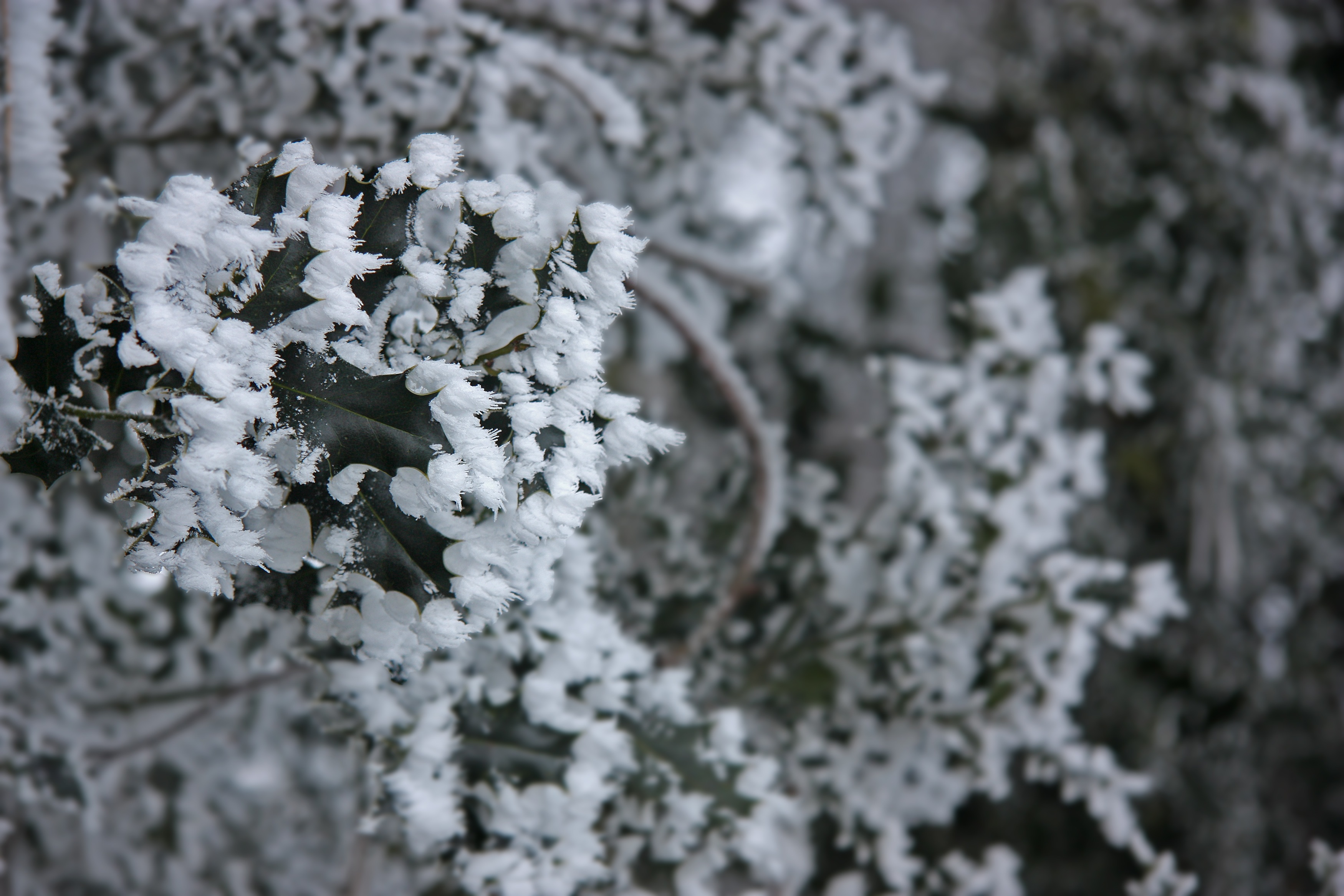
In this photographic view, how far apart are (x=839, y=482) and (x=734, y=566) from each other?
38cm

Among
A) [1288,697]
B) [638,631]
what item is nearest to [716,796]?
[638,631]

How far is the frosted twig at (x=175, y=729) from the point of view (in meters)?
0.83

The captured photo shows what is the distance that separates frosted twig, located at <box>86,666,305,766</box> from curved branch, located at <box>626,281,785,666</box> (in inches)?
18.6

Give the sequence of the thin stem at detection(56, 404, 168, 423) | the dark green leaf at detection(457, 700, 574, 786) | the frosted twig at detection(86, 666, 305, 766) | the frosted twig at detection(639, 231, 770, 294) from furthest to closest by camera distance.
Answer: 1. the frosted twig at detection(639, 231, 770, 294)
2. the frosted twig at detection(86, 666, 305, 766)
3. the dark green leaf at detection(457, 700, 574, 786)
4. the thin stem at detection(56, 404, 168, 423)

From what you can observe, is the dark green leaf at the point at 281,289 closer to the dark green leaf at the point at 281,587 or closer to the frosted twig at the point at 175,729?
the dark green leaf at the point at 281,587

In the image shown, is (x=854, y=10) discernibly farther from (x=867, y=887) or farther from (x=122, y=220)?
(x=867, y=887)

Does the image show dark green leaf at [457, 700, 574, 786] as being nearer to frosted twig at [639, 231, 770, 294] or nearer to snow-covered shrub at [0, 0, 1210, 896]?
snow-covered shrub at [0, 0, 1210, 896]

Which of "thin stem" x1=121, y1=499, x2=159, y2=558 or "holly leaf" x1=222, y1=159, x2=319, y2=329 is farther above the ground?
"holly leaf" x1=222, y1=159, x2=319, y2=329

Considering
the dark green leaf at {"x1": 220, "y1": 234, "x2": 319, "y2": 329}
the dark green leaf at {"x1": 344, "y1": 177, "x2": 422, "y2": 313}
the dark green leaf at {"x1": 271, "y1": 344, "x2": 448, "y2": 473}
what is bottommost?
the dark green leaf at {"x1": 271, "y1": 344, "x2": 448, "y2": 473}

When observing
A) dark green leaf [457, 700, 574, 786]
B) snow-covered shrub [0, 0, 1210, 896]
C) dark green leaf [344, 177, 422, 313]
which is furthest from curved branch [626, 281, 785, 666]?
dark green leaf [344, 177, 422, 313]

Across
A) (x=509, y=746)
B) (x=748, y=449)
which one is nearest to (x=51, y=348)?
(x=509, y=746)

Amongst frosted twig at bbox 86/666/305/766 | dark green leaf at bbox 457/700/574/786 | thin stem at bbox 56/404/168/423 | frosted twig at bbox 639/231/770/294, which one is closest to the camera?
thin stem at bbox 56/404/168/423

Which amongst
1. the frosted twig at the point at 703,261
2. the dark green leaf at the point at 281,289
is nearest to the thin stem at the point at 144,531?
the dark green leaf at the point at 281,289

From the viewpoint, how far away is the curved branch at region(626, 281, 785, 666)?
857 mm
